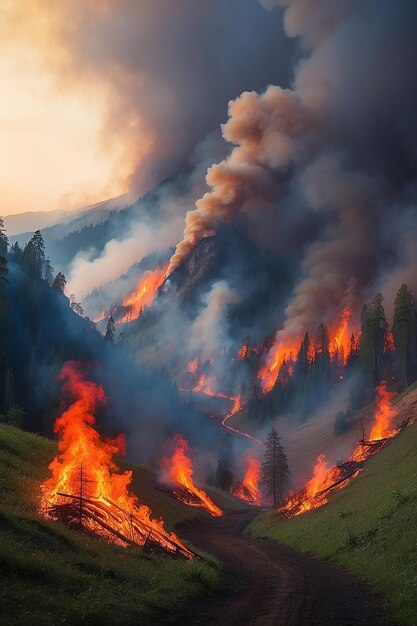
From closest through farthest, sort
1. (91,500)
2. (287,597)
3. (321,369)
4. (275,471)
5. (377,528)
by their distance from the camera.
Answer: (287,597), (91,500), (377,528), (275,471), (321,369)

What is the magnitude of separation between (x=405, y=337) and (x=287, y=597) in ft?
359

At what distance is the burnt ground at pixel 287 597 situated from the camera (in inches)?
567

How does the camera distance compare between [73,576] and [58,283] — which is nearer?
[73,576]

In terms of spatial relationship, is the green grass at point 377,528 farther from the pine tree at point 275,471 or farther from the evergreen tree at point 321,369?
the evergreen tree at point 321,369

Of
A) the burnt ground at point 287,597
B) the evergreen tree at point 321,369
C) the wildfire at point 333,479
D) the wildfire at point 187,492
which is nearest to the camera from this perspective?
the burnt ground at point 287,597

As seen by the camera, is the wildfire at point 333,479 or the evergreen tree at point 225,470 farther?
the evergreen tree at point 225,470

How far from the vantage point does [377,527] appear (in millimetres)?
28969

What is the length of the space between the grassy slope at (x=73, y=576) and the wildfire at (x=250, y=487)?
97052 millimetres

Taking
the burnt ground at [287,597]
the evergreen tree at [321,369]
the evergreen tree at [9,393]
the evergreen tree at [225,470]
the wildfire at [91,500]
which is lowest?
the burnt ground at [287,597]

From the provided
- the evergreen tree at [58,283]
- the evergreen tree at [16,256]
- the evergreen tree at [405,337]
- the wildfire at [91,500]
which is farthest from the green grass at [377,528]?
the evergreen tree at [58,283]

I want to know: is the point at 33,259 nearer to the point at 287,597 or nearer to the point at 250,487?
the point at 250,487

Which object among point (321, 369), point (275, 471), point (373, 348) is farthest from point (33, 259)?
point (321, 369)

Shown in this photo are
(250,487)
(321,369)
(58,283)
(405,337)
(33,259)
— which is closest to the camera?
(405,337)

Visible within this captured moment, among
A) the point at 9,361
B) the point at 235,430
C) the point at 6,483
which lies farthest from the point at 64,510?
the point at 235,430
